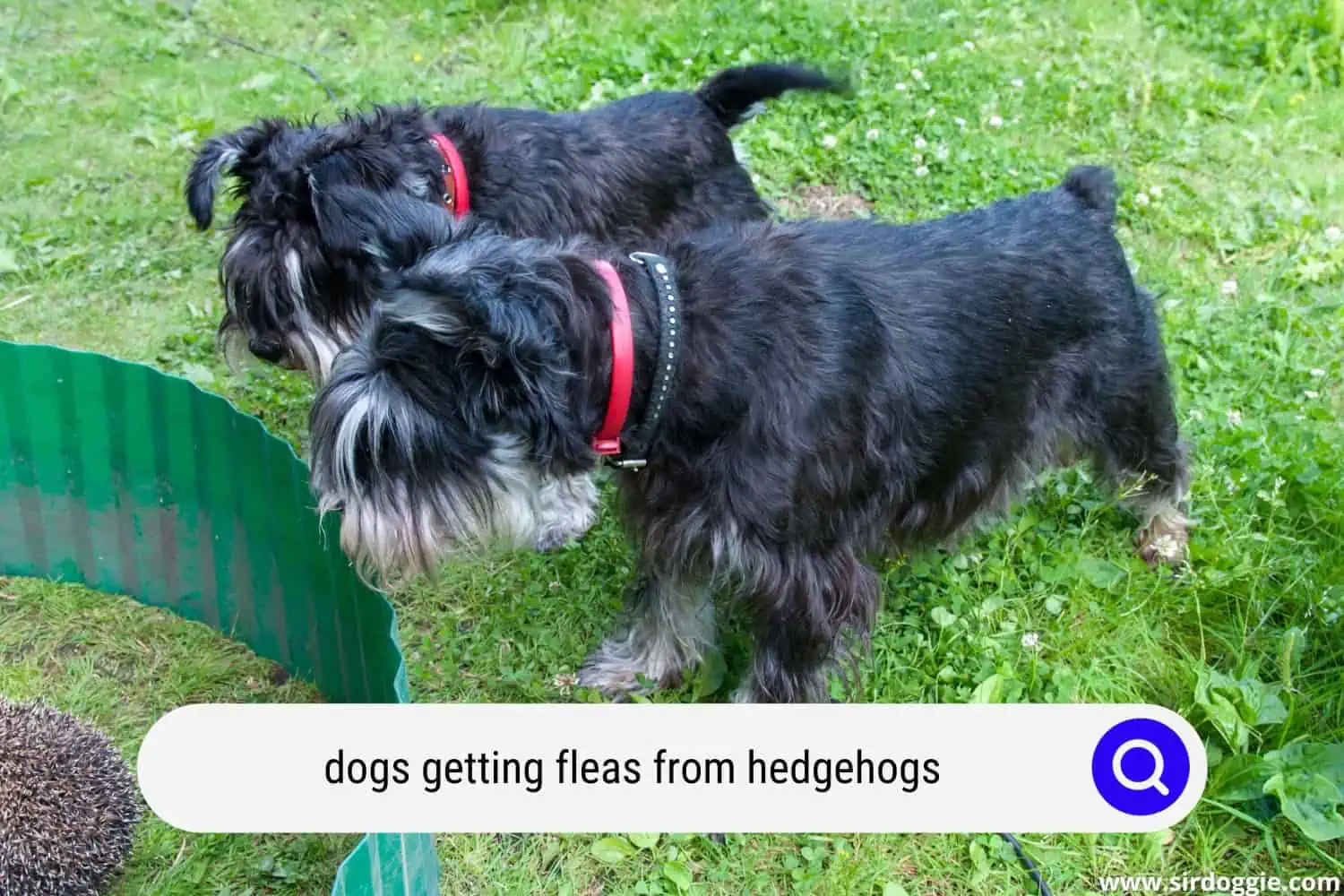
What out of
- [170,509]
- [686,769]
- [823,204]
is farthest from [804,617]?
[823,204]

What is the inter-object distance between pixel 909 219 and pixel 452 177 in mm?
2409

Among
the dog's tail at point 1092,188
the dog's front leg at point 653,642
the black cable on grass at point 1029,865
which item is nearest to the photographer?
the black cable on grass at point 1029,865

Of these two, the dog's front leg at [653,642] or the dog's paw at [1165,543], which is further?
the dog's paw at [1165,543]

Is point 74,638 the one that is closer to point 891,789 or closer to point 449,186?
point 449,186

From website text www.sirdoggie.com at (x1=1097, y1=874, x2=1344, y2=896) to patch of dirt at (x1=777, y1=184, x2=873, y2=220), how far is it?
3.33 metres

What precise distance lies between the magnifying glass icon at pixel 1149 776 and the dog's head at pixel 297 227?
2.45 metres

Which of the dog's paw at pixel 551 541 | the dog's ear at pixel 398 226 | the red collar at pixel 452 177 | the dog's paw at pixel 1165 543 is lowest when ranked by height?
the dog's paw at pixel 551 541

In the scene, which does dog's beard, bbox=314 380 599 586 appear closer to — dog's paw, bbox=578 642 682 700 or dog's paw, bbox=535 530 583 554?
dog's paw, bbox=578 642 682 700

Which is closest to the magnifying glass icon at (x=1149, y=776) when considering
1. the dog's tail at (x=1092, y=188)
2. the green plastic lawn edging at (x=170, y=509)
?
the dog's tail at (x=1092, y=188)

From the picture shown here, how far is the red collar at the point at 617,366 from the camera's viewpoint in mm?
2496

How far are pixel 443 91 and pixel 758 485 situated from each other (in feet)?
14.5

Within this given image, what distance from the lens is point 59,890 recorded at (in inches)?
107

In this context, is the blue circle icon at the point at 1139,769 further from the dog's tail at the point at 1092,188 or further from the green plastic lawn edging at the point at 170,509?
the green plastic lawn edging at the point at 170,509

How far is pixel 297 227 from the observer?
343 cm
